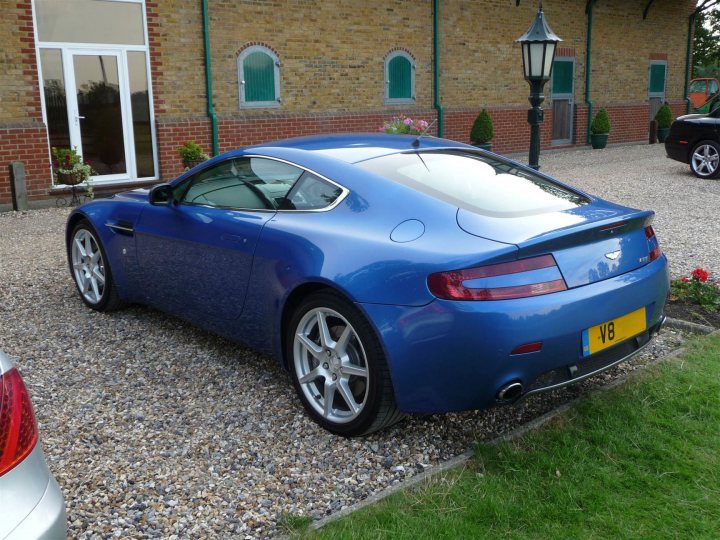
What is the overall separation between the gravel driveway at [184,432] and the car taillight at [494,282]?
2.78 feet

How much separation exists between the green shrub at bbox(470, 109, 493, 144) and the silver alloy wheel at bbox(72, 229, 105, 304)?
12.7 m

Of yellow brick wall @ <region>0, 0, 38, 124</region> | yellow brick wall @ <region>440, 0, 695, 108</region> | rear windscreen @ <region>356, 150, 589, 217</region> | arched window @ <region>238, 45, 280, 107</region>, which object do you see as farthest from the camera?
yellow brick wall @ <region>440, 0, 695, 108</region>

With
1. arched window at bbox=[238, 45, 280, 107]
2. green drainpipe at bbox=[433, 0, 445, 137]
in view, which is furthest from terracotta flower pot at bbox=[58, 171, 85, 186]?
green drainpipe at bbox=[433, 0, 445, 137]

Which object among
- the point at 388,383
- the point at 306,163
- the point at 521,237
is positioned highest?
the point at 306,163

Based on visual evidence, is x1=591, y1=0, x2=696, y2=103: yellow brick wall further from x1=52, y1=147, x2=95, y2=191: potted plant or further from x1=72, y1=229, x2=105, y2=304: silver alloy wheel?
x1=72, y1=229, x2=105, y2=304: silver alloy wheel

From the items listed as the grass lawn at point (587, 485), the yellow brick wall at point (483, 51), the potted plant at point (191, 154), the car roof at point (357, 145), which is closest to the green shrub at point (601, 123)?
the yellow brick wall at point (483, 51)

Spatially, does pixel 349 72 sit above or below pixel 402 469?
above

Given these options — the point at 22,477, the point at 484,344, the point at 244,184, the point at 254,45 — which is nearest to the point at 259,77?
the point at 254,45

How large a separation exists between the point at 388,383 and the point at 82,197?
10.0m

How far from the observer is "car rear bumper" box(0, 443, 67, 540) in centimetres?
188

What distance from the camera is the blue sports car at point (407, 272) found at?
315 centimetres

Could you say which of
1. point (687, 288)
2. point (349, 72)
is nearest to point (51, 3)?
point (349, 72)

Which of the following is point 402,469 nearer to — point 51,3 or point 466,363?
point 466,363

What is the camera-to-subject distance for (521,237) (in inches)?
129
